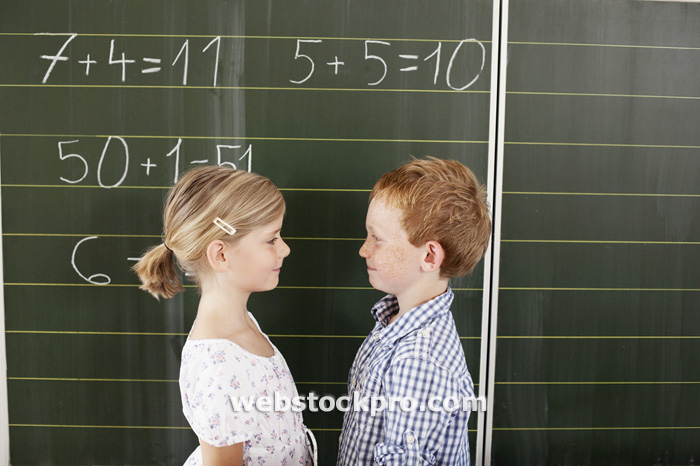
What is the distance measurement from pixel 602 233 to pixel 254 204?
1065 mm

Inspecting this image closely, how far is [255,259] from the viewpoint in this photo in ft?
3.78

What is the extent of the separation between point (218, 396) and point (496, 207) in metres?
→ 0.96

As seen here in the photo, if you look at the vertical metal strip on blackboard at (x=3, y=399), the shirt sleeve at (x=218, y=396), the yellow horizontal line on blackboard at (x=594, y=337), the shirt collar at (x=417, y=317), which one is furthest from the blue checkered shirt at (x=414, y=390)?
the vertical metal strip on blackboard at (x=3, y=399)

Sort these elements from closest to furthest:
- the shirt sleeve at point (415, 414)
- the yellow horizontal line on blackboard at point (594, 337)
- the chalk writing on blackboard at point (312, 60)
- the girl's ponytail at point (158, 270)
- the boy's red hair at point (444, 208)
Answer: the shirt sleeve at point (415, 414)
the boy's red hair at point (444, 208)
the girl's ponytail at point (158, 270)
the chalk writing on blackboard at point (312, 60)
the yellow horizontal line on blackboard at point (594, 337)

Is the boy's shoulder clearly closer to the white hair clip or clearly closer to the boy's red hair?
the boy's red hair

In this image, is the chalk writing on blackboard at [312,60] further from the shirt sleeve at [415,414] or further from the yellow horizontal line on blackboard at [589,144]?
the shirt sleeve at [415,414]

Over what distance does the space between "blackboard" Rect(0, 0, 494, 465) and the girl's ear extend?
45 centimetres

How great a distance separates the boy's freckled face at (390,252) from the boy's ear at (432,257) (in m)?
0.01

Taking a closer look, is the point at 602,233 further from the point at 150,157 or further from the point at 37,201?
the point at 37,201

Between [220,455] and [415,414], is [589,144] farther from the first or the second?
[220,455]

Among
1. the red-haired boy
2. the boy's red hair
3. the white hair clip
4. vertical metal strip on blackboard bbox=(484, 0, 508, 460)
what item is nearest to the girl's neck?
the white hair clip

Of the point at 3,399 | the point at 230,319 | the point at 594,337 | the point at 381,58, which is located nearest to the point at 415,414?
the point at 230,319

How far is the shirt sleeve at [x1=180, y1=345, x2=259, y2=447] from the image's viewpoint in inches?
40.3

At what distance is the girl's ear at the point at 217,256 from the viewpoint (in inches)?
43.8
